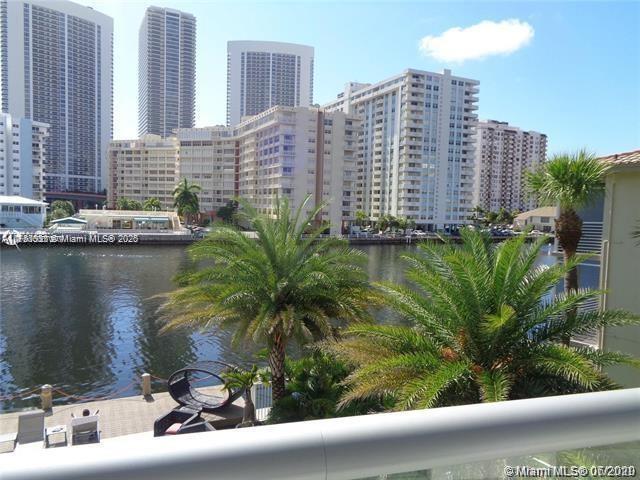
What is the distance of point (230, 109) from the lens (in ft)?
524

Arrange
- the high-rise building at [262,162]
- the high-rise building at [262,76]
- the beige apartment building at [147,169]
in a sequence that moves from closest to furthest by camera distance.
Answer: the high-rise building at [262,162], the beige apartment building at [147,169], the high-rise building at [262,76]

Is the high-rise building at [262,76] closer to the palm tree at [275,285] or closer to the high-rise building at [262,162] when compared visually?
the high-rise building at [262,162]

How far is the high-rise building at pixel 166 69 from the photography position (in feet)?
526

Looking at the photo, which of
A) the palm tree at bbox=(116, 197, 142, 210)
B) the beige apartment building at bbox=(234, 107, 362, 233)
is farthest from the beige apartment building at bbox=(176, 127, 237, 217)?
the palm tree at bbox=(116, 197, 142, 210)

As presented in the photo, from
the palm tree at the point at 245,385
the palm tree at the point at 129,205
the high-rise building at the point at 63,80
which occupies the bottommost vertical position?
the palm tree at the point at 245,385

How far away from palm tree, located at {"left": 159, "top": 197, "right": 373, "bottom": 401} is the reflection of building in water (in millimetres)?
71404

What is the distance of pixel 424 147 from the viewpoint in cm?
9938

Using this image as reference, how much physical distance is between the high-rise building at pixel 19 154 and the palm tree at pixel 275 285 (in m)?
107

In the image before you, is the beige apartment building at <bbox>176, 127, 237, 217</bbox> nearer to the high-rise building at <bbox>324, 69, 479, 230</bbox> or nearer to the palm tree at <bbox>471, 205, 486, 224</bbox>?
the high-rise building at <bbox>324, 69, 479, 230</bbox>

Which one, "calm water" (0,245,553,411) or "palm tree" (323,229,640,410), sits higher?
"palm tree" (323,229,640,410)

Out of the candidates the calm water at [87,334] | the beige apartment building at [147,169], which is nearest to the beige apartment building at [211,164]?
the beige apartment building at [147,169]

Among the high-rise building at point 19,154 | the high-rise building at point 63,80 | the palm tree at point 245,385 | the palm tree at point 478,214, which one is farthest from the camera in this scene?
the high-rise building at point 63,80

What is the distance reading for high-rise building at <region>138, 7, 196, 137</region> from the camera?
160250mm

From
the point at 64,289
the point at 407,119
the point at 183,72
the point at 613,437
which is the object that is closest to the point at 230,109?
the point at 183,72
